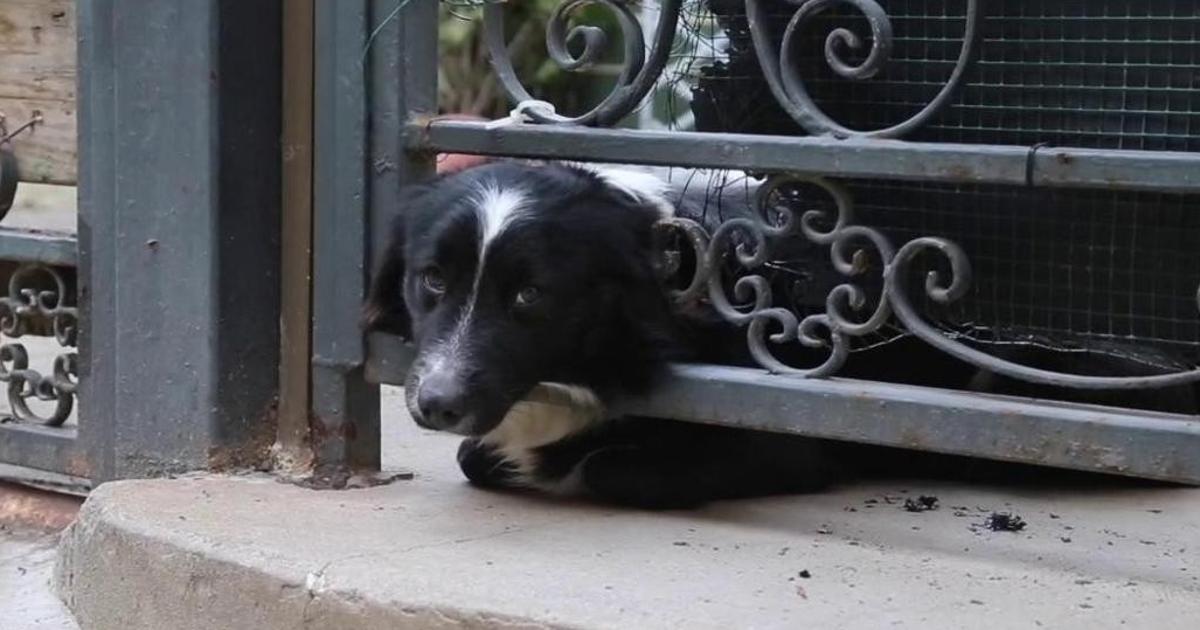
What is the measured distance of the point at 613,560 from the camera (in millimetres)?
2900

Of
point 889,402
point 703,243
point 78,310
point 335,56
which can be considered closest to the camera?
point 889,402

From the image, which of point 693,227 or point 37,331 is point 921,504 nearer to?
point 693,227

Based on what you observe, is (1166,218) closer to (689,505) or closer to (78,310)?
(689,505)

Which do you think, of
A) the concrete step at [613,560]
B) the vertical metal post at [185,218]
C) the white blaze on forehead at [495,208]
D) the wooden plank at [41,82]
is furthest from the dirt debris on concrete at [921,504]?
the wooden plank at [41,82]

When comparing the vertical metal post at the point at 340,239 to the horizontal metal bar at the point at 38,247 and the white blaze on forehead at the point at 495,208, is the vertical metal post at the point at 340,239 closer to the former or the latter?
the white blaze on forehead at the point at 495,208

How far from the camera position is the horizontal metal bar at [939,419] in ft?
8.90

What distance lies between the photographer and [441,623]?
268cm

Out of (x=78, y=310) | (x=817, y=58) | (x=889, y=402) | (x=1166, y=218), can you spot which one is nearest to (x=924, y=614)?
(x=889, y=402)

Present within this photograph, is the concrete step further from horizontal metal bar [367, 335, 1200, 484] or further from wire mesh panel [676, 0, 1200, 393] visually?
wire mesh panel [676, 0, 1200, 393]

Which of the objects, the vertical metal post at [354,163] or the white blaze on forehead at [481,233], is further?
the vertical metal post at [354,163]

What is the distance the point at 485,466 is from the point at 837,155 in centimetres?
89

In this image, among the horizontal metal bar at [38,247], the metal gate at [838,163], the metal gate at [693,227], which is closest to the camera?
the metal gate at [838,163]

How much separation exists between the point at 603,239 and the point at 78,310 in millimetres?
1086

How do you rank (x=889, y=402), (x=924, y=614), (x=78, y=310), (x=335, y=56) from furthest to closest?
1. (x=78, y=310)
2. (x=335, y=56)
3. (x=889, y=402)
4. (x=924, y=614)
